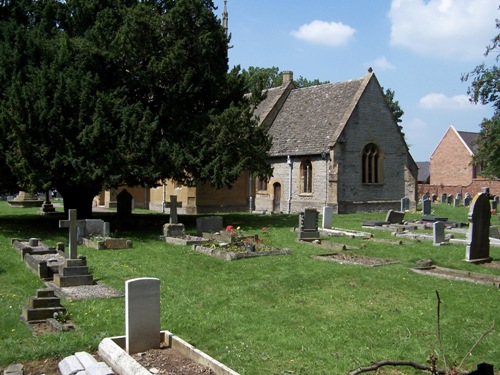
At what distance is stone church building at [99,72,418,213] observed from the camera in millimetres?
33000

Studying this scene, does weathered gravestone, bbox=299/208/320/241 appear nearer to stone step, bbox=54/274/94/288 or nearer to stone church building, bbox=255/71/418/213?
stone step, bbox=54/274/94/288

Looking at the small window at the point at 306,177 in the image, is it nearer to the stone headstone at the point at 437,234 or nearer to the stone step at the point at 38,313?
the stone headstone at the point at 437,234

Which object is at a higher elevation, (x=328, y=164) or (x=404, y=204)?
(x=328, y=164)

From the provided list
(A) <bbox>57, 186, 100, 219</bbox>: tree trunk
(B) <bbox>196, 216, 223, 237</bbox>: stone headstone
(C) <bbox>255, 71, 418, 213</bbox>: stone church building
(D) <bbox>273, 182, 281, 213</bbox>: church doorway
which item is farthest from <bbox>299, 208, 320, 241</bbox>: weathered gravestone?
(D) <bbox>273, 182, 281, 213</bbox>: church doorway

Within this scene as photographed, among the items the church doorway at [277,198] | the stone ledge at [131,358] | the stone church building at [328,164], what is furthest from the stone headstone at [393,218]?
the stone ledge at [131,358]

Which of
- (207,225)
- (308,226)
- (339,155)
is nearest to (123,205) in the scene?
(207,225)

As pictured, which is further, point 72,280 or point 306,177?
point 306,177

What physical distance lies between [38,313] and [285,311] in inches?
159

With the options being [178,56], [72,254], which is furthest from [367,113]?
[72,254]

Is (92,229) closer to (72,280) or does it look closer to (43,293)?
(72,280)

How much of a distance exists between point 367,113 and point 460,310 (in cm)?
2674

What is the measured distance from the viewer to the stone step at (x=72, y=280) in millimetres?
10820

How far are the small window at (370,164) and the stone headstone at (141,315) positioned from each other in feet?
Result: 95.3

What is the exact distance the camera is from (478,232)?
14180 millimetres
